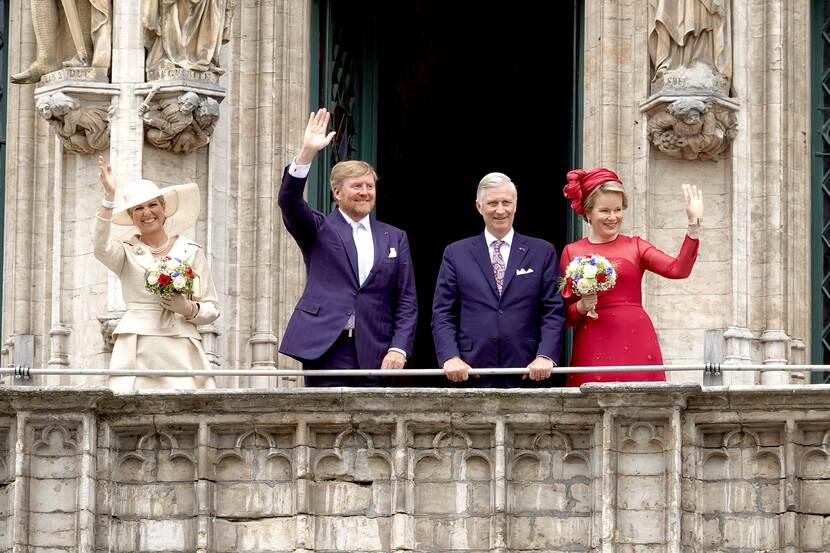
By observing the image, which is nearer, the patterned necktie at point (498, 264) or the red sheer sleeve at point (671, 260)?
the red sheer sleeve at point (671, 260)

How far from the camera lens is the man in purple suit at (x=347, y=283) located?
65.2ft

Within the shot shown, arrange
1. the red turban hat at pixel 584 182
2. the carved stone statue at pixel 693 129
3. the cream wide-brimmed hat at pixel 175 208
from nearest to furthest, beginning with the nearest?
the red turban hat at pixel 584 182 → the cream wide-brimmed hat at pixel 175 208 → the carved stone statue at pixel 693 129

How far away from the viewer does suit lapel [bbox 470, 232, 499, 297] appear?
19938 millimetres

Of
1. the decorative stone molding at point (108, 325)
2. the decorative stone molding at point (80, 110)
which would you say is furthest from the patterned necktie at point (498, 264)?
the decorative stone molding at point (80, 110)

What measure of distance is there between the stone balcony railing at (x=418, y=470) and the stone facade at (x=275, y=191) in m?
3.25

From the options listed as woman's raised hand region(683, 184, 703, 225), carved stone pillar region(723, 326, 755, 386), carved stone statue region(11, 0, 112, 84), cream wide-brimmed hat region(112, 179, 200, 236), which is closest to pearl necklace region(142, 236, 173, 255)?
cream wide-brimmed hat region(112, 179, 200, 236)

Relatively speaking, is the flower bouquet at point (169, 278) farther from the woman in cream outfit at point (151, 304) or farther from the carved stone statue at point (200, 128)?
the carved stone statue at point (200, 128)

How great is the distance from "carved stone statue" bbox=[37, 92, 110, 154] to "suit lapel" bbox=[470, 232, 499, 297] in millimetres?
4004

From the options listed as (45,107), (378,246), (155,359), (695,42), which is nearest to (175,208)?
(155,359)

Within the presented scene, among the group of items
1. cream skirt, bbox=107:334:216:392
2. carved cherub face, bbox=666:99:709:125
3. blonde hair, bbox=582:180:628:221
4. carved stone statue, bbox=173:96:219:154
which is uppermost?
carved cherub face, bbox=666:99:709:125

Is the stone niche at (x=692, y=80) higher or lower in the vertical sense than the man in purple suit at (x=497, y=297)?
higher

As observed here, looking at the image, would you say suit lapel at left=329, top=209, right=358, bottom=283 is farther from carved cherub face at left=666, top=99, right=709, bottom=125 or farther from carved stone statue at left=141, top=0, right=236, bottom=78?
carved cherub face at left=666, top=99, right=709, bottom=125

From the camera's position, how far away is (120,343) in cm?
2011

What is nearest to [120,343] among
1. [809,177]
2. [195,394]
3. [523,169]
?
[195,394]
